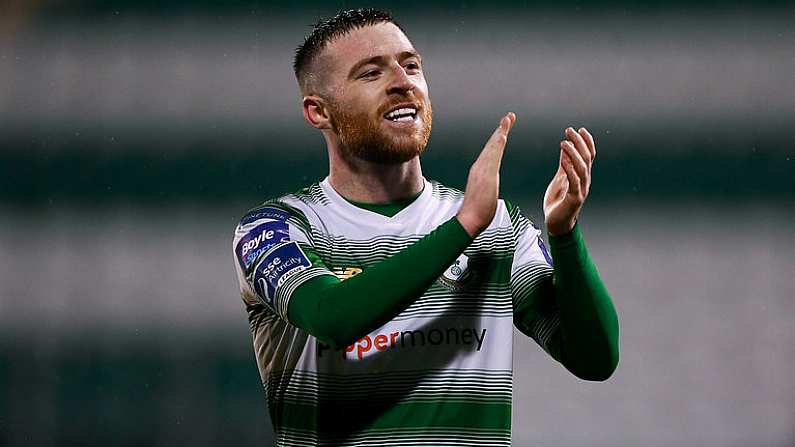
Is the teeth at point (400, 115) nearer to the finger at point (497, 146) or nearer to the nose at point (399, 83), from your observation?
the nose at point (399, 83)

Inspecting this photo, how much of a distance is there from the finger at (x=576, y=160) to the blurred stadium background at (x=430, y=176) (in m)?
1.10

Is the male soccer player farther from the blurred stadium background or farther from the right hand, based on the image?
the blurred stadium background

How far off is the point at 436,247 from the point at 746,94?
1590mm

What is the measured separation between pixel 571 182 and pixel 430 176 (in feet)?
3.65

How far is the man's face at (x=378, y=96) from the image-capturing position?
1588 mm

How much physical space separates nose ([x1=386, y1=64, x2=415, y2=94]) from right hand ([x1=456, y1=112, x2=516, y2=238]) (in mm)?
235

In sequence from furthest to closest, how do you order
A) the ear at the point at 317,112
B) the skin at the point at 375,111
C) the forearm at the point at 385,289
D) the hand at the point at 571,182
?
the ear at the point at 317,112 → the skin at the point at 375,111 → the hand at the point at 571,182 → the forearm at the point at 385,289

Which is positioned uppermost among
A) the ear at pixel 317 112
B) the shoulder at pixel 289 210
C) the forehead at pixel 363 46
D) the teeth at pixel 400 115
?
the forehead at pixel 363 46

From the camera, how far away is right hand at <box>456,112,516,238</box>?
4.50 feet

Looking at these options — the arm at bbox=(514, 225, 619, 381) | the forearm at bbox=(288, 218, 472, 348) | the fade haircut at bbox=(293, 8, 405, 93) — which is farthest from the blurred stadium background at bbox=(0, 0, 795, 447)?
the forearm at bbox=(288, 218, 472, 348)

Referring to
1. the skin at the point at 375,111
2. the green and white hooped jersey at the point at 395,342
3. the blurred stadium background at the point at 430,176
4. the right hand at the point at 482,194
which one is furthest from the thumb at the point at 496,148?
the blurred stadium background at the point at 430,176

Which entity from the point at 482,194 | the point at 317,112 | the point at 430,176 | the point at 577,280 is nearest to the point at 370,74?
the point at 317,112

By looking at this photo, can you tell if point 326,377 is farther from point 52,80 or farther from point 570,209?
point 52,80

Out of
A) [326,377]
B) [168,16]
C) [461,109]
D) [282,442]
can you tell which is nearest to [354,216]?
[326,377]
